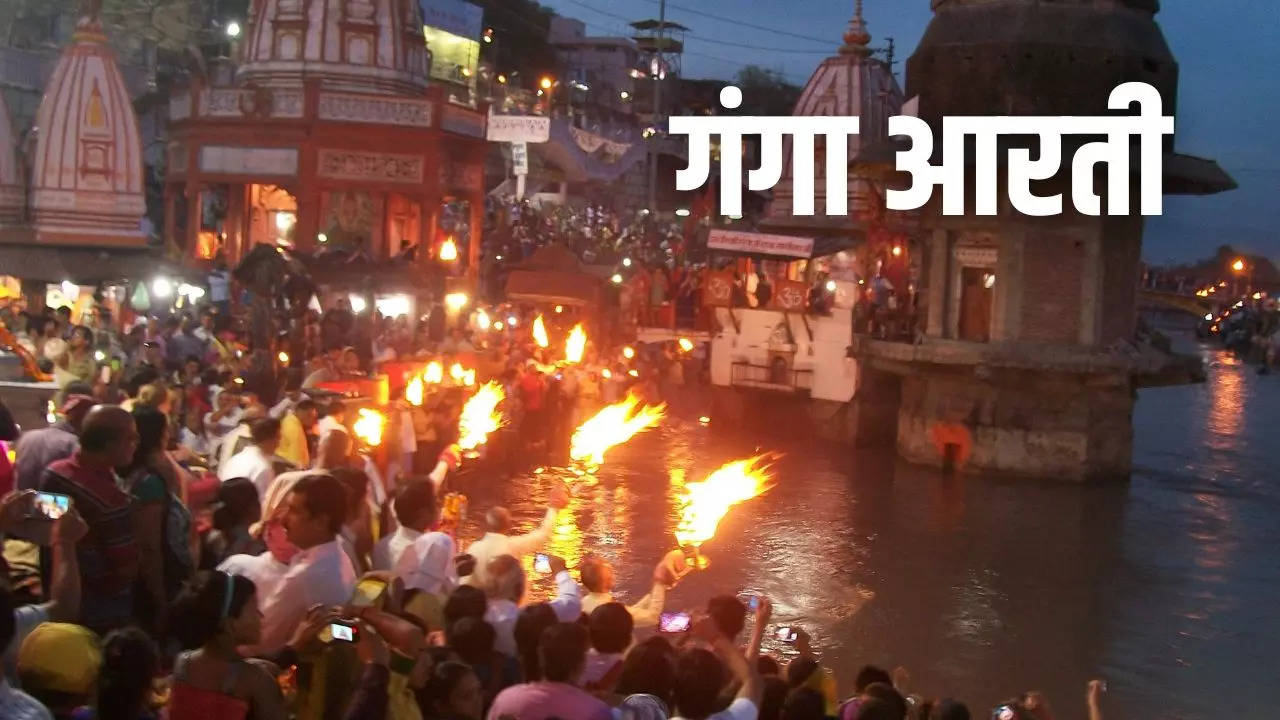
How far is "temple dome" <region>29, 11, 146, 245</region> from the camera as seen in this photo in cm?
2214

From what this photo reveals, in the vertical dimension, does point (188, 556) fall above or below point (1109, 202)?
below

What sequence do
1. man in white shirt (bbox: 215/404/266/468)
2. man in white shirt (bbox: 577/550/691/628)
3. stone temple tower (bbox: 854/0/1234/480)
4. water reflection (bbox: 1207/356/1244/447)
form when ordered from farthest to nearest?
water reflection (bbox: 1207/356/1244/447), stone temple tower (bbox: 854/0/1234/480), man in white shirt (bbox: 215/404/266/468), man in white shirt (bbox: 577/550/691/628)

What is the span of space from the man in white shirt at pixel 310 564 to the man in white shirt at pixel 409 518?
44.2 inches

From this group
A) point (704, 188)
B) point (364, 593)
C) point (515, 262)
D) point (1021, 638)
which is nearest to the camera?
point (364, 593)

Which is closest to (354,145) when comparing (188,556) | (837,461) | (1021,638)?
(837,461)

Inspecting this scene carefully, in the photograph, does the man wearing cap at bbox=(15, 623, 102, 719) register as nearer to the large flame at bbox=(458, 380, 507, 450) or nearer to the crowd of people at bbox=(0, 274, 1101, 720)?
the crowd of people at bbox=(0, 274, 1101, 720)

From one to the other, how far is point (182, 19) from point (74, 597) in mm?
37239

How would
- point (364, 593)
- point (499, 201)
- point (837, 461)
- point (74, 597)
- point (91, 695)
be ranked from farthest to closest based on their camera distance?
point (499, 201)
point (837, 461)
point (364, 593)
point (74, 597)
point (91, 695)

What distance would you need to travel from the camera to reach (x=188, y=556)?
6.09m

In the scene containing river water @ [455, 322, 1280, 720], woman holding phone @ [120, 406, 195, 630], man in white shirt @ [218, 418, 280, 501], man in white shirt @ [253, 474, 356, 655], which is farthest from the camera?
river water @ [455, 322, 1280, 720]

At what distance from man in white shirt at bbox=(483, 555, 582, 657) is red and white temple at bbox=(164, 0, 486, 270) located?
2142 cm

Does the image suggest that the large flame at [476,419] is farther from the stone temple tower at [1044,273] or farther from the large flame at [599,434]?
the stone temple tower at [1044,273]

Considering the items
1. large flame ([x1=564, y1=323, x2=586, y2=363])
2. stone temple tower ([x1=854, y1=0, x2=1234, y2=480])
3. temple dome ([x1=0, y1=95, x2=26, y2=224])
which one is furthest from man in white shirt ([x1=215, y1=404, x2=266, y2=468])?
temple dome ([x1=0, y1=95, x2=26, y2=224])

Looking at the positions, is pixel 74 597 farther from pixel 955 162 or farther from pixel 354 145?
pixel 354 145
